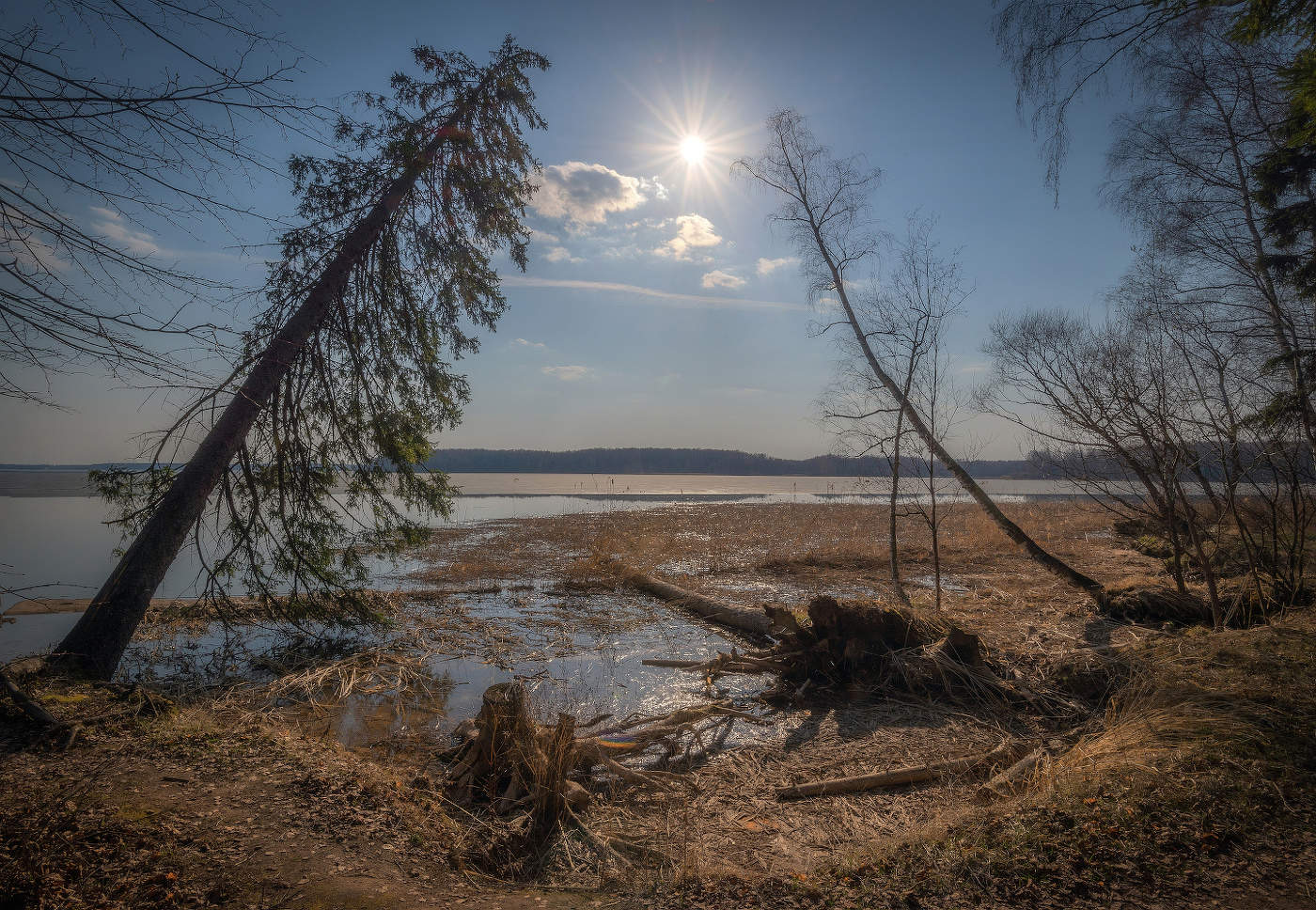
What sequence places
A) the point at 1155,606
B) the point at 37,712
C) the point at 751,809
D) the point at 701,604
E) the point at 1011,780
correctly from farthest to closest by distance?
the point at 701,604 < the point at 1155,606 < the point at 751,809 < the point at 1011,780 < the point at 37,712

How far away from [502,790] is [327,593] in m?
4.72

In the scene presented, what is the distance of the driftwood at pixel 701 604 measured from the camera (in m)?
8.80

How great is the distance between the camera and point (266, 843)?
2693 millimetres

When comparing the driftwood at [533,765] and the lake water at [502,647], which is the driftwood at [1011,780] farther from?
the lake water at [502,647]

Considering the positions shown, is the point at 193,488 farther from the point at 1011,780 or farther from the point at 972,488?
the point at 972,488

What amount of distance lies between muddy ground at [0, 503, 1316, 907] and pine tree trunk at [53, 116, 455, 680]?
2.63 feet

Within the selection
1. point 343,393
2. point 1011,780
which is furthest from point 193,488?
point 1011,780

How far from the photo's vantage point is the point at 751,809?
3838 mm

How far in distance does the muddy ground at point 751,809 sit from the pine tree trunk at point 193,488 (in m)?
0.80

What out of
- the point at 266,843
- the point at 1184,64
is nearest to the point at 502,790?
the point at 266,843

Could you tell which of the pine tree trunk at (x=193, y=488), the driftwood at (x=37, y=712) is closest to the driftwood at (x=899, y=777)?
the driftwood at (x=37, y=712)

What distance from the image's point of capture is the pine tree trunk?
526 cm

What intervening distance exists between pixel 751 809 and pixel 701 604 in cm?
623

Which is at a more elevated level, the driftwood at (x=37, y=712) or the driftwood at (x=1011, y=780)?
the driftwood at (x=37, y=712)
